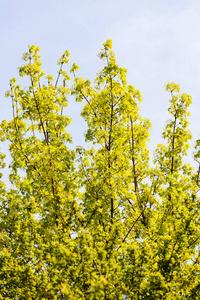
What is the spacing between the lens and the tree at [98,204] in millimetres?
8648

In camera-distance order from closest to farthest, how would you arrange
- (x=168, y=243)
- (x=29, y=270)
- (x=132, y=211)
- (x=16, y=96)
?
(x=29, y=270) < (x=168, y=243) < (x=132, y=211) < (x=16, y=96)

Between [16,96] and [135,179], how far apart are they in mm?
6412

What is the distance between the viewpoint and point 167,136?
13.8 meters

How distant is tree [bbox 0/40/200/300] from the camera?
865cm

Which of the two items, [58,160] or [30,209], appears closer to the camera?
[30,209]

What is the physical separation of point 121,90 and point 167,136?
2.69 meters

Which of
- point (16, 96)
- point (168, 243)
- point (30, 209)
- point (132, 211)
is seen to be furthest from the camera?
point (16, 96)

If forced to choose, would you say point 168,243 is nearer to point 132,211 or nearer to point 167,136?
point 132,211

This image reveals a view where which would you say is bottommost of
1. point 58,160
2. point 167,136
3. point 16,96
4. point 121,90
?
point 167,136

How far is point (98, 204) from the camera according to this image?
9.60 m

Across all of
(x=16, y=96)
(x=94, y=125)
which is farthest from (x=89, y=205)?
(x=16, y=96)

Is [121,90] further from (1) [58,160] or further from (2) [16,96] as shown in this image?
(2) [16,96]

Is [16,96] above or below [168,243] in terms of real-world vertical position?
above

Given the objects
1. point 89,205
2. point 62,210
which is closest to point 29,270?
point 62,210
